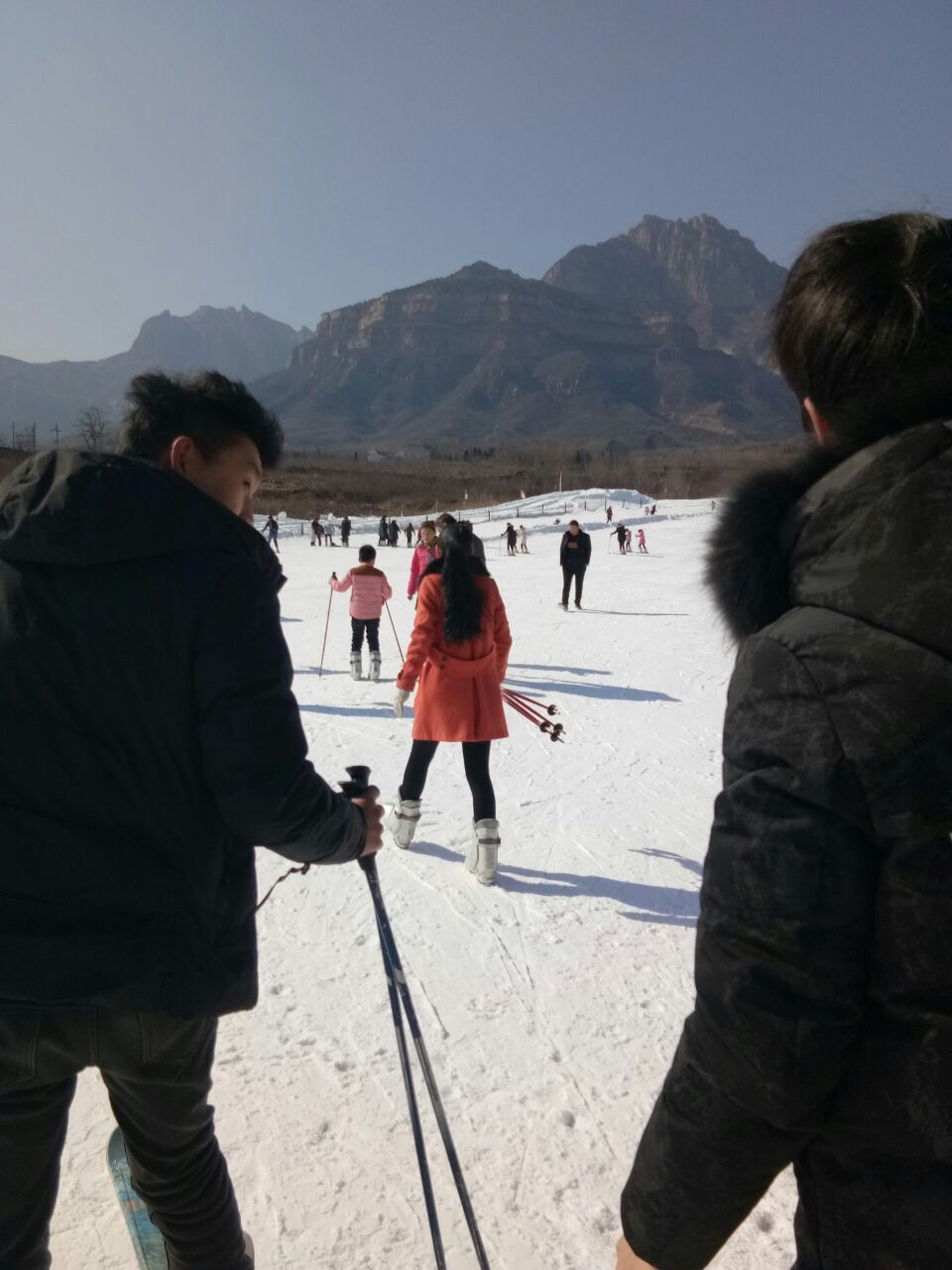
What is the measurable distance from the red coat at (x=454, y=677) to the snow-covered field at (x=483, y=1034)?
834 millimetres

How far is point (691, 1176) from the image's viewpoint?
1102 millimetres

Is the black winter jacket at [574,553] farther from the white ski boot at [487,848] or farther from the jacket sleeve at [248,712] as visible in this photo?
the jacket sleeve at [248,712]

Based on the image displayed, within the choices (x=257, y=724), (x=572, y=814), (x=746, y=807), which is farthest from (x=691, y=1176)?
(x=572, y=814)

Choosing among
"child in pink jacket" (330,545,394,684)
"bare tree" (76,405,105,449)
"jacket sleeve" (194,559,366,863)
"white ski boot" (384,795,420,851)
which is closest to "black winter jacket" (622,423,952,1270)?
"jacket sleeve" (194,559,366,863)

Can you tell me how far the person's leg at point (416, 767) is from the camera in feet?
14.9

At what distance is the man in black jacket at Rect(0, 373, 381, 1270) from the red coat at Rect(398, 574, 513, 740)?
9.06ft

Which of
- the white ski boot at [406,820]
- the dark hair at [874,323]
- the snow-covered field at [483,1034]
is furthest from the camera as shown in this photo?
the white ski boot at [406,820]

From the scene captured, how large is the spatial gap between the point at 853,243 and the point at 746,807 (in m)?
0.82

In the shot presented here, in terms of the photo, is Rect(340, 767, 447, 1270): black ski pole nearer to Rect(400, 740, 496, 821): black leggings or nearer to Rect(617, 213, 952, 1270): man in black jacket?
Rect(617, 213, 952, 1270): man in black jacket

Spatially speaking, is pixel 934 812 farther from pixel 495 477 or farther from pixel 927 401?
pixel 495 477

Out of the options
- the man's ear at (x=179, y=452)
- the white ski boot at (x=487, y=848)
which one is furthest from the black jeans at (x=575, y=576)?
the man's ear at (x=179, y=452)

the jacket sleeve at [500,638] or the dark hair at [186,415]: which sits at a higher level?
the dark hair at [186,415]

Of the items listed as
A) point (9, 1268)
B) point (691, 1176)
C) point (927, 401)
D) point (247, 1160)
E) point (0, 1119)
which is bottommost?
point (247, 1160)

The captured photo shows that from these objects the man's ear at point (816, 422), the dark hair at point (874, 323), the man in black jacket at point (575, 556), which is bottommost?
the man in black jacket at point (575, 556)
